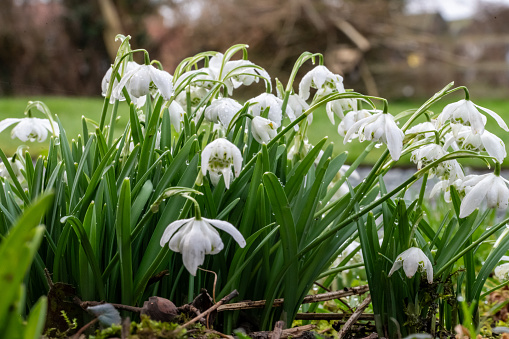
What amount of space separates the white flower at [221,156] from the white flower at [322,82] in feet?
1.25

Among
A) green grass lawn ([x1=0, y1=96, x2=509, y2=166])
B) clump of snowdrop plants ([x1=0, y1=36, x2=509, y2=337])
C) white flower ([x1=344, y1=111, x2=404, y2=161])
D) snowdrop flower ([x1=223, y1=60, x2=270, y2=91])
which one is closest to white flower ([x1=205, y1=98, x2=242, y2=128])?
clump of snowdrop plants ([x1=0, y1=36, x2=509, y2=337])

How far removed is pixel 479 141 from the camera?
1272 millimetres

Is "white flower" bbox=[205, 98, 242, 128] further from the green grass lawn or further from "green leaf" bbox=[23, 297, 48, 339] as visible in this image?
the green grass lawn

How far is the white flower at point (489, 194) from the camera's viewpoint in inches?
43.2

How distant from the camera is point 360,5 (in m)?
11.4

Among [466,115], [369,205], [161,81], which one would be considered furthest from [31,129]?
[466,115]

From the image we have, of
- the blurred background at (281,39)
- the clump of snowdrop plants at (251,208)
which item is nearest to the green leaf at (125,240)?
the clump of snowdrop plants at (251,208)

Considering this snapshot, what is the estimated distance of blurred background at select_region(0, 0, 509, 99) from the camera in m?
11.1

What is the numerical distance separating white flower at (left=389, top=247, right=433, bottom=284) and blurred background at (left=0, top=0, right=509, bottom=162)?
9595mm

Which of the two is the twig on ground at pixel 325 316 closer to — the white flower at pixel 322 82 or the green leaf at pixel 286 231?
the green leaf at pixel 286 231

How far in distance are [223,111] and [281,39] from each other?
9.99 m

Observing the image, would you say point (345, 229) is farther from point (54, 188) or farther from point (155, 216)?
point (54, 188)

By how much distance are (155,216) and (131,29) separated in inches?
477

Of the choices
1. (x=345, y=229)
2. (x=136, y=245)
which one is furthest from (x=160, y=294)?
(x=345, y=229)
